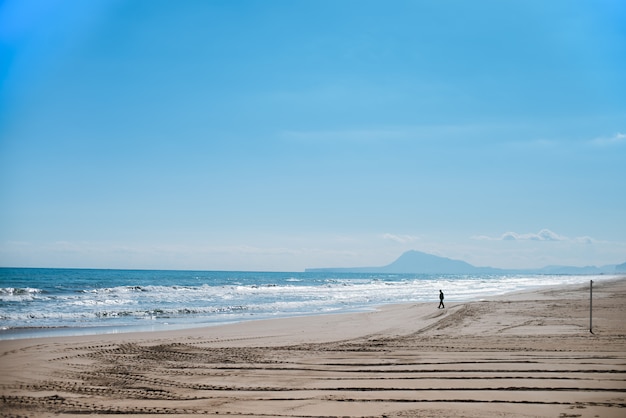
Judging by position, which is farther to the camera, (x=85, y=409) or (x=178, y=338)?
(x=178, y=338)

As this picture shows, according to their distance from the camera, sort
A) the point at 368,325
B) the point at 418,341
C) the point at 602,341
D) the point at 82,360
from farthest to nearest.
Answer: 1. the point at 368,325
2. the point at 418,341
3. the point at 602,341
4. the point at 82,360

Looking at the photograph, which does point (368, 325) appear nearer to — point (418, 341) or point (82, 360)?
point (418, 341)

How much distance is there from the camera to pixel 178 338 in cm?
1628

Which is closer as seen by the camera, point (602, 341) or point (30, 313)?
point (602, 341)

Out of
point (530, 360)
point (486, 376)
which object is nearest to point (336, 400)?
point (486, 376)

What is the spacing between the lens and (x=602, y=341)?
1384cm

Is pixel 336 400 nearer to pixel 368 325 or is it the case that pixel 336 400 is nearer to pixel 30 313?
pixel 368 325

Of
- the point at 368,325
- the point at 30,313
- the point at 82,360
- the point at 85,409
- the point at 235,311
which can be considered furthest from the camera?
the point at 235,311

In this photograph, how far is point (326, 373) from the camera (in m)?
10.5

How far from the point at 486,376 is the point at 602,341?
6.30 meters

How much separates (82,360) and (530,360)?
34.7 feet

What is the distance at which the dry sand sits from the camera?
7.89m

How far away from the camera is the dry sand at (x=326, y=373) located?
789cm

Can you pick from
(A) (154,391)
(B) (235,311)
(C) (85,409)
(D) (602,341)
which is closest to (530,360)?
(D) (602,341)
